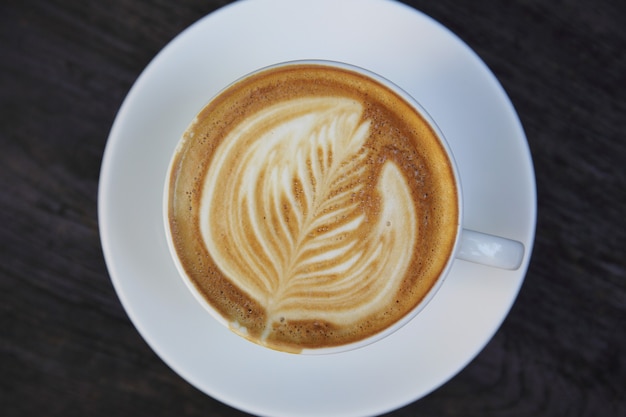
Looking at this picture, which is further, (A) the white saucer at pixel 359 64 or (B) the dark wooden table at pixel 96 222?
(B) the dark wooden table at pixel 96 222

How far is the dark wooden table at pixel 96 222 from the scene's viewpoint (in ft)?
6.26

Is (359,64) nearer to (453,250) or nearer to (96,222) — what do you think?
(453,250)

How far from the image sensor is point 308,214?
1.57 meters

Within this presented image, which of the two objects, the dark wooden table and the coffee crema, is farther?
the dark wooden table

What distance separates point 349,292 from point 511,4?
1.16 meters

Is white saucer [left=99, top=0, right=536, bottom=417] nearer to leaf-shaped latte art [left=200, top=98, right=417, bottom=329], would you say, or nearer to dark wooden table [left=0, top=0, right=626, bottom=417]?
leaf-shaped latte art [left=200, top=98, right=417, bottom=329]

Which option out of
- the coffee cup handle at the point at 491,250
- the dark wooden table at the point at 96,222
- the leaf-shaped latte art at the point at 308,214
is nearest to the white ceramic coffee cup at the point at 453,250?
the coffee cup handle at the point at 491,250

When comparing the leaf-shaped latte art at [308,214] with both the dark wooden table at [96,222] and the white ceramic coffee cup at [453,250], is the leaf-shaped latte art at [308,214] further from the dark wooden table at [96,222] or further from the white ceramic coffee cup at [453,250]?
the dark wooden table at [96,222]

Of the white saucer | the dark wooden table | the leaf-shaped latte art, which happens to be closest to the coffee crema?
the leaf-shaped latte art

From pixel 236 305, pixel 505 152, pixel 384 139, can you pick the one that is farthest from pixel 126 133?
pixel 505 152

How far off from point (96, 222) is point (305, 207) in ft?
2.72

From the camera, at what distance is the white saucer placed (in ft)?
5.29

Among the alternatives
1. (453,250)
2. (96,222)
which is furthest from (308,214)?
(96,222)

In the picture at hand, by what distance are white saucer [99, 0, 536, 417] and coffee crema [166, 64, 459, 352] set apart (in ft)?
0.50
